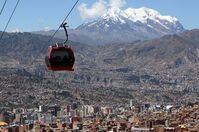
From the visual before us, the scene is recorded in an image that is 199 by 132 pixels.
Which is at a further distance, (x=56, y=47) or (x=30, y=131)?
(x=30, y=131)

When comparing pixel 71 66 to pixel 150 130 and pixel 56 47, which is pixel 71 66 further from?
pixel 150 130

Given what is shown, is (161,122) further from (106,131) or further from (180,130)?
(180,130)

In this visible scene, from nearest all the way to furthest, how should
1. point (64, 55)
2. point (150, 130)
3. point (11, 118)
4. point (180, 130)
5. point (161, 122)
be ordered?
point (64, 55) → point (180, 130) → point (150, 130) → point (161, 122) → point (11, 118)

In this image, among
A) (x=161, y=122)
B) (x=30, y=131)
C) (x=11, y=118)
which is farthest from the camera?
(x=11, y=118)

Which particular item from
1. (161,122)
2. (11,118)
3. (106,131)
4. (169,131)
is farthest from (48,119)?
(169,131)
